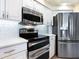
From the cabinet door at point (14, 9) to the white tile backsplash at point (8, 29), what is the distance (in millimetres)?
318

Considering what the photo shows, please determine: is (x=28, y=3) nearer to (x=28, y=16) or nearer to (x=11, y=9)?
(x=28, y=16)

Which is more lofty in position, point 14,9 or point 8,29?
point 14,9

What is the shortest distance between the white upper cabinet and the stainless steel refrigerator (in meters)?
2.63

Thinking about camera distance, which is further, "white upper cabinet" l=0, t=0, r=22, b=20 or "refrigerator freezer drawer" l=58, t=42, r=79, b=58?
"refrigerator freezer drawer" l=58, t=42, r=79, b=58

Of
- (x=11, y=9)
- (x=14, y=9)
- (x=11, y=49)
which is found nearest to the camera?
(x=11, y=49)

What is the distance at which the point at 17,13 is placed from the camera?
9.50 ft

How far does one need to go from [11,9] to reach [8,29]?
62cm

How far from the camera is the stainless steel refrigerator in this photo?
508 cm

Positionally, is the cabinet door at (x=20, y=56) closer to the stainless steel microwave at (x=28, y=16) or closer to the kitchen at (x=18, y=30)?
the kitchen at (x=18, y=30)

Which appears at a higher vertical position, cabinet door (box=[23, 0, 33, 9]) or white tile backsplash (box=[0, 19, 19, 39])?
cabinet door (box=[23, 0, 33, 9])

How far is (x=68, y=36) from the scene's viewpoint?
513 cm

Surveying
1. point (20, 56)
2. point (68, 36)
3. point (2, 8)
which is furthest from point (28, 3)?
point (68, 36)

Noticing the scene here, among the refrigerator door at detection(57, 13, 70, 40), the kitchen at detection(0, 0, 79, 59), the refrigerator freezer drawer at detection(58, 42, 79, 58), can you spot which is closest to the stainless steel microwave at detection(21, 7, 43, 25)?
the kitchen at detection(0, 0, 79, 59)

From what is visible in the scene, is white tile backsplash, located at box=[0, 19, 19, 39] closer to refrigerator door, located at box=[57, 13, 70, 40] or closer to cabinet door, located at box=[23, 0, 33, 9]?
cabinet door, located at box=[23, 0, 33, 9]
